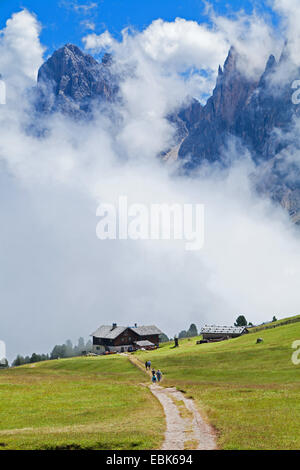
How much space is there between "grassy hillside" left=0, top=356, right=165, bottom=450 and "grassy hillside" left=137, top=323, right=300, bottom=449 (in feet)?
19.0

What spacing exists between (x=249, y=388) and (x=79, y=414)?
75.0 feet

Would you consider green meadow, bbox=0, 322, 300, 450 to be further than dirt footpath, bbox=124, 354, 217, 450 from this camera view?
Yes

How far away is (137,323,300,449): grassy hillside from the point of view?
30.5 metres

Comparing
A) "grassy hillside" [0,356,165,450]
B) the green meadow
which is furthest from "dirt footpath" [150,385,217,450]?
"grassy hillside" [0,356,165,450]

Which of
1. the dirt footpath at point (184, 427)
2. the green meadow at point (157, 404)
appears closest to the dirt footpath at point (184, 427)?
the dirt footpath at point (184, 427)

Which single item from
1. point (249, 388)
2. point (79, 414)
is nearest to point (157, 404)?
point (79, 414)

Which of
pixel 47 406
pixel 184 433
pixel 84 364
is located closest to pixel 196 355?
pixel 84 364

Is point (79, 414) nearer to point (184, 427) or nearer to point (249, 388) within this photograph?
point (184, 427)

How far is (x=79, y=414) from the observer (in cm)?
4434

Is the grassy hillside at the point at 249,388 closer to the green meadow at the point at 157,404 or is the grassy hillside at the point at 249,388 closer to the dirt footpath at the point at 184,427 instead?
the green meadow at the point at 157,404

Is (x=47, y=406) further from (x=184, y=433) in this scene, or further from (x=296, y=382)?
(x=296, y=382)

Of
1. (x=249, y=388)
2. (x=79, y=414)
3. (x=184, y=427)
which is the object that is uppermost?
(x=184, y=427)

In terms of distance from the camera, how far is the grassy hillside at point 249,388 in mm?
30545

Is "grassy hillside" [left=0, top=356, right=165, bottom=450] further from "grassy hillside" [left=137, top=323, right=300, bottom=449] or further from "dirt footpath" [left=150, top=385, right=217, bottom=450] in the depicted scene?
"grassy hillside" [left=137, top=323, right=300, bottom=449]
